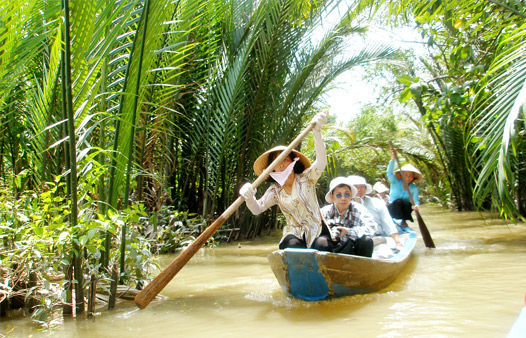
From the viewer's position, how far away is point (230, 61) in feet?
24.9

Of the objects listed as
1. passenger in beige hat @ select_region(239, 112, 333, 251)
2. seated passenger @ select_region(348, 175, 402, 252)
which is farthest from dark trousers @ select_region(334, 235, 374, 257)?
seated passenger @ select_region(348, 175, 402, 252)

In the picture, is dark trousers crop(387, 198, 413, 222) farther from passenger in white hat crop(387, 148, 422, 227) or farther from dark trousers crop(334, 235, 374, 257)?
dark trousers crop(334, 235, 374, 257)

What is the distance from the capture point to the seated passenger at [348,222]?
4.00 meters

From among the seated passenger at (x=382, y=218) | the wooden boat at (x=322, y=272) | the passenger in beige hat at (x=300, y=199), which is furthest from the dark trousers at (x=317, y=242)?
the seated passenger at (x=382, y=218)

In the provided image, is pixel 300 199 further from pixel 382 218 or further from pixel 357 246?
pixel 382 218

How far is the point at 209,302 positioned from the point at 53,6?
2.47 m

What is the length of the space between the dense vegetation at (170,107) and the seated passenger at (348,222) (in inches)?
40.5

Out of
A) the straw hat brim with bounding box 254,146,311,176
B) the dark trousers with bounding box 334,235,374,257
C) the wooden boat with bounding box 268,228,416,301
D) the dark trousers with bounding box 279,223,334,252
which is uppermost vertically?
the straw hat brim with bounding box 254,146,311,176

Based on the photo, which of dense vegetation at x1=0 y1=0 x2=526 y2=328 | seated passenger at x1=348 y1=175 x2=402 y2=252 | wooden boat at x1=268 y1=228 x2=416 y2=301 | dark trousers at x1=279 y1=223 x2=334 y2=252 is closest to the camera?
dense vegetation at x1=0 y1=0 x2=526 y2=328

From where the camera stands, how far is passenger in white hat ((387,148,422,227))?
7.13m

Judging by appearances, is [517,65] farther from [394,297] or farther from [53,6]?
[53,6]

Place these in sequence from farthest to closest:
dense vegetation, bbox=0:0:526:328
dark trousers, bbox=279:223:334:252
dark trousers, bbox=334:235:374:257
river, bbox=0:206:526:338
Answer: dark trousers, bbox=334:235:374:257
dark trousers, bbox=279:223:334:252
dense vegetation, bbox=0:0:526:328
river, bbox=0:206:526:338

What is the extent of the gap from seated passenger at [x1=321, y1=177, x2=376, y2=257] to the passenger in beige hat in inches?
7.1

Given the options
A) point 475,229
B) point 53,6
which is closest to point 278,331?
point 53,6
